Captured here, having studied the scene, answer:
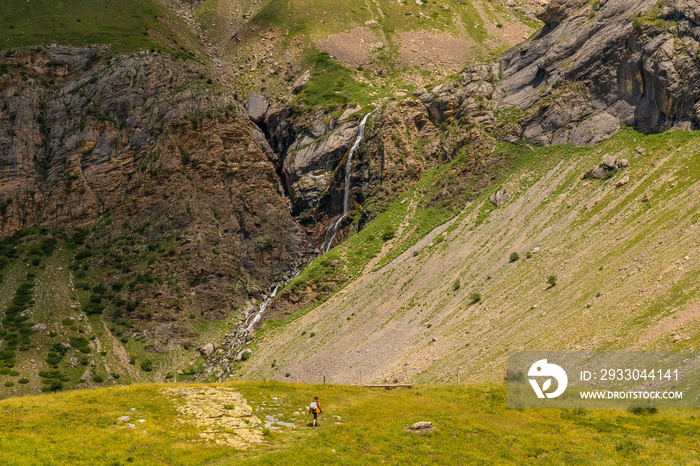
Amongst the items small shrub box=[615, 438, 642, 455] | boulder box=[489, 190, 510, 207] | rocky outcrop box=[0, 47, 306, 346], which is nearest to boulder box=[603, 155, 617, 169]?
boulder box=[489, 190, 510, 207]

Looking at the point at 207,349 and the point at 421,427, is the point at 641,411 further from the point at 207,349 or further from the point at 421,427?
the point at 207,349

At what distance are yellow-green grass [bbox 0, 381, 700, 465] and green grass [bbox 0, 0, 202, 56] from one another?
10072cm

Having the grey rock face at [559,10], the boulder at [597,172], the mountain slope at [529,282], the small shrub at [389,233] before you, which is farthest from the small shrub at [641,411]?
the grey rock face at [559,10]

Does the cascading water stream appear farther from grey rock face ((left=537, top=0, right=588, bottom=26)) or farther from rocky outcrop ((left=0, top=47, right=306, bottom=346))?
grey rock face ((left=537, top=0, right=588, bottom=26))

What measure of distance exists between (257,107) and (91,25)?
148 feet

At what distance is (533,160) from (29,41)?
108 meters

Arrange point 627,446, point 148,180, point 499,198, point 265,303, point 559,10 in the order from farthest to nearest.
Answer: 1. point 148,180
2. point 559,10
3. point 265,303
4. point 499,198
5. point 627,446

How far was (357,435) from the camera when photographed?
2759 cm

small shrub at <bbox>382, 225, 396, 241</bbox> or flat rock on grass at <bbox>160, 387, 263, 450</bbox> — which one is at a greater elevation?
small shrub at <bbox>382, 225, 396, 241</bbox>

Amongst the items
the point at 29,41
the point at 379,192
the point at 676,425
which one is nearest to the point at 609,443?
the point at 676,425

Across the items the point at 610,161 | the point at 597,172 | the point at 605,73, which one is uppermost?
the point at 605,73

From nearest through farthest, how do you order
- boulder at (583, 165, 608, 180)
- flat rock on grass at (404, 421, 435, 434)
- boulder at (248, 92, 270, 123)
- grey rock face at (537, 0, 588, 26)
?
flat rock on grass at (404, 421, 435, 434) → boulder at (583, 165, 608, 180) → grey rock face at (537, 0, 588, 26) → boulder at (248, 92, 270, 123)

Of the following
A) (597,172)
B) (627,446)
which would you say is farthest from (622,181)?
(627,446)

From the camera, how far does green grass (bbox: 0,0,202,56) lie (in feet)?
366
